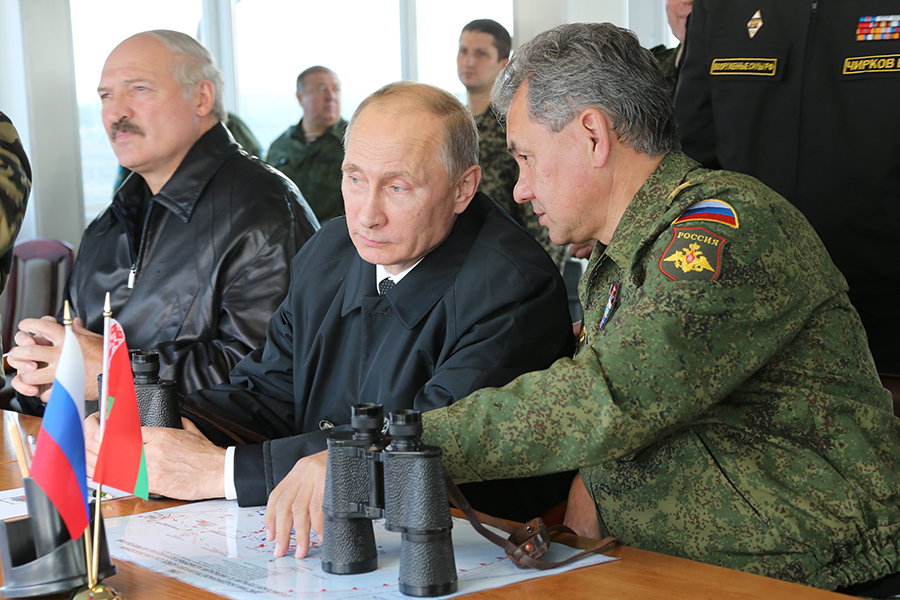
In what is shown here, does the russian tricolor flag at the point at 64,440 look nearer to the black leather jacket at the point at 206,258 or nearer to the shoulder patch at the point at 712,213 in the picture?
the shoulder patch at the point at 712,213

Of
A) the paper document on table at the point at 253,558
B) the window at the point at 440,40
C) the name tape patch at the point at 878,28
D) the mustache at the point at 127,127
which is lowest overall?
the paper document on table at the point at 253,558

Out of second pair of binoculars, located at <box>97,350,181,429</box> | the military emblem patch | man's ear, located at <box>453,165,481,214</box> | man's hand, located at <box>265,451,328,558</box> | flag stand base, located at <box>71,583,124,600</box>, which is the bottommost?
flag stand base, located at <box>71,583,124,600</box>

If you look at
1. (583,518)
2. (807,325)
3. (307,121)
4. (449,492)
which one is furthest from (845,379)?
(307,121)

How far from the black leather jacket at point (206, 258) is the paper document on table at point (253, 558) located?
97 cm

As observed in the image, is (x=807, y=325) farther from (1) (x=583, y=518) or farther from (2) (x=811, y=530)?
(1) (x=583, y=518)

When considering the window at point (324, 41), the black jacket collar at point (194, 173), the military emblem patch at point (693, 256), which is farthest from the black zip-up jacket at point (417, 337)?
the window at point (324, 41)

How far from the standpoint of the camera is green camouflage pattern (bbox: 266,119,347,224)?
5406mm

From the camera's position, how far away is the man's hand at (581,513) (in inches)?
64.1

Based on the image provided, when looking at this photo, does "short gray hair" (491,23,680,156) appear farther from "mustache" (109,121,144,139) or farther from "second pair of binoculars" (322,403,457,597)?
"mustache" (109,121,144,139)

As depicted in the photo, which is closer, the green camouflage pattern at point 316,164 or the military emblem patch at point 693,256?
the military emblem patch at point 693,256

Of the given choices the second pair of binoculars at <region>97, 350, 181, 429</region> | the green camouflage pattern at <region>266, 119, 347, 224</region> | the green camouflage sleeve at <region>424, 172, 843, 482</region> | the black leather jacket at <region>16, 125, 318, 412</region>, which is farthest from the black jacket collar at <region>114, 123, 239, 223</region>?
the green camouflage pattern at <region>266, 119, 347, 224</region>

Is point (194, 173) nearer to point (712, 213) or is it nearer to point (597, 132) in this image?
point (597, 132)

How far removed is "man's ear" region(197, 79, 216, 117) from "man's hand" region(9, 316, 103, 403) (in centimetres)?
83

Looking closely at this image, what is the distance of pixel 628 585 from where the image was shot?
3.59ft
